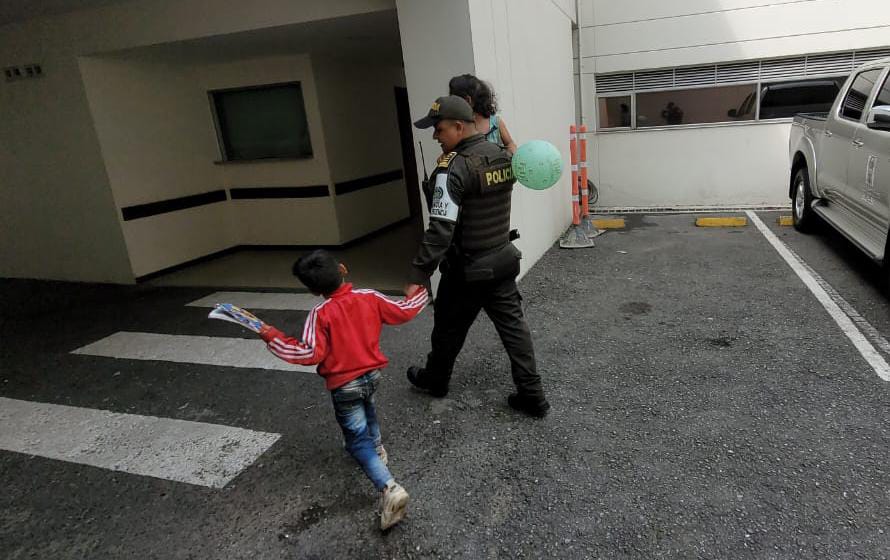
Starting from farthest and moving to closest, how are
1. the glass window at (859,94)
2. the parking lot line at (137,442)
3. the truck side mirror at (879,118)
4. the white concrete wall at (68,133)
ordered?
the white concrete wall at (68,133), the glass window at (859,94), the truck side mirror at (879,118), the parking lot line at (137,442)

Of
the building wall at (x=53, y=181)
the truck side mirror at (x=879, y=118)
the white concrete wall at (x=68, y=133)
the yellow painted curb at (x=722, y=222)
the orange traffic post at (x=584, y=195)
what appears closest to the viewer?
the truck side mirror at (x=879, y=118)

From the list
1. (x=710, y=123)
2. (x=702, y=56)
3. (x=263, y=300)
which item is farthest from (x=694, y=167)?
(x=263, y=300)

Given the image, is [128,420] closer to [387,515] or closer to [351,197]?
[387,515]

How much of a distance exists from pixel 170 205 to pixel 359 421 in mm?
6405

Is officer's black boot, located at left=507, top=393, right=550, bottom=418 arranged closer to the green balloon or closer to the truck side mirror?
the green balloon

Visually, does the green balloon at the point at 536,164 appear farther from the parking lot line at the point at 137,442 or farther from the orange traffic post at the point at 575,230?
the orange traffic post at the point at 575,230

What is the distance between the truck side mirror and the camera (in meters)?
4.59

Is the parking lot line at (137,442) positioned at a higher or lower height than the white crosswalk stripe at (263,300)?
lower

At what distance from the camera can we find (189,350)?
16.5 ft

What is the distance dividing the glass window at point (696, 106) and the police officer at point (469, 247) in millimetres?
7540

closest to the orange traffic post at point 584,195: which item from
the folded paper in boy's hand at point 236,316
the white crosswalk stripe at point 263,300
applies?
the white crosswalk stripe at point 263,300

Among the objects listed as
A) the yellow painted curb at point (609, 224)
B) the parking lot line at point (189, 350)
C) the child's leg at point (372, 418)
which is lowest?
the yellow painted curb at point (609, 224)

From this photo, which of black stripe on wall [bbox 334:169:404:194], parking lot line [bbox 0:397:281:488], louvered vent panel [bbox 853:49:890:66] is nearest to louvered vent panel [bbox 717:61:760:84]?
louvered vent panel [bbox 853:49:890:66]

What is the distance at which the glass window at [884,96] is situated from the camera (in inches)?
212
